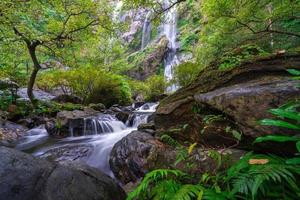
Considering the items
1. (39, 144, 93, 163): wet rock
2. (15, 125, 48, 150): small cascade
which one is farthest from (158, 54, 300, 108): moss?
(15, 125, 48, 150): small cascade

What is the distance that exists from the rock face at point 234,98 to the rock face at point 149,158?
31 centimetres

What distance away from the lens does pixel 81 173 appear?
8.31ft

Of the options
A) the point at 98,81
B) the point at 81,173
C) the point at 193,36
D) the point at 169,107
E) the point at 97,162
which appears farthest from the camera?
the point at 193,36

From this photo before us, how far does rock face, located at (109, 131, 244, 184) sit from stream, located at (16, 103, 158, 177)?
18.6 inches

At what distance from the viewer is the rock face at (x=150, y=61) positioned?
2139 centimetres

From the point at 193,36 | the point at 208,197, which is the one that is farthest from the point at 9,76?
the point at 193,36

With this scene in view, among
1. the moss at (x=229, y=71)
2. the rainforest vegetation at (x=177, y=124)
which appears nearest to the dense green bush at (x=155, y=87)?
the rainforest vegetation at (x=177, y=124)

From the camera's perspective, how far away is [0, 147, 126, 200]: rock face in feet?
6.89

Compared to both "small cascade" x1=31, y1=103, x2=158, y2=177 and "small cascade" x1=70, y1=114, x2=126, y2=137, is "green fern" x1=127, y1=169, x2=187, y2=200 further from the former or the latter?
"small cascade" x1=70, y1=114, x2=126, y2=137

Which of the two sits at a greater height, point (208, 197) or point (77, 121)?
point (77, 121)

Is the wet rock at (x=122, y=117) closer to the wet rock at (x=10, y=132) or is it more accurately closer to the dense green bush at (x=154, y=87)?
the wet rock at (x=10, y=132)

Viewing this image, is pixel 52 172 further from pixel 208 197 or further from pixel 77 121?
pixel 77 121

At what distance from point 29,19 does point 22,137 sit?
3904mm

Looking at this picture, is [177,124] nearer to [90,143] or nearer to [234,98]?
[234,98]
